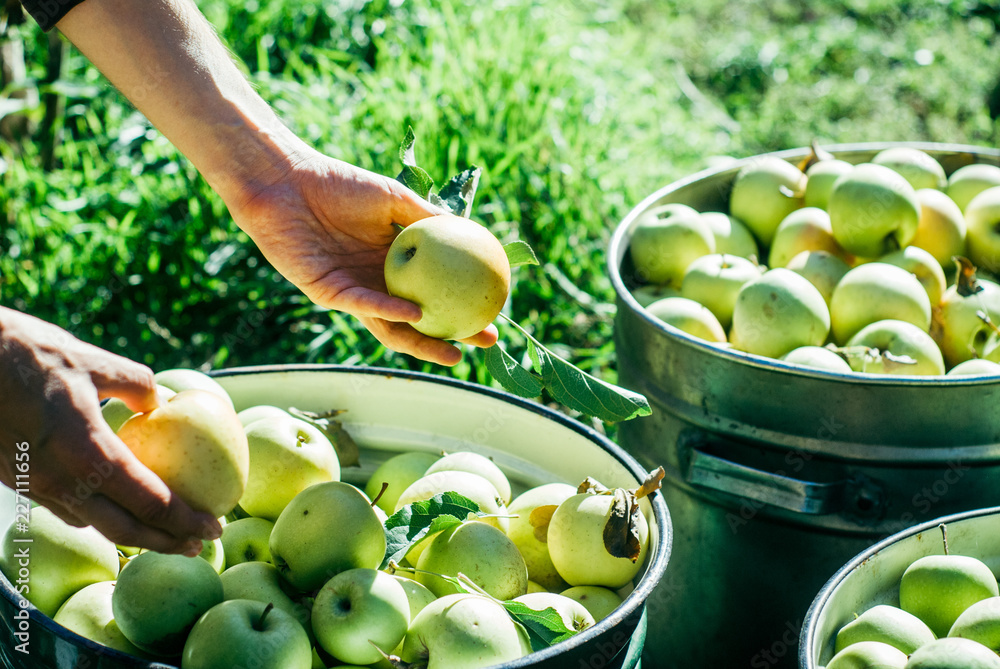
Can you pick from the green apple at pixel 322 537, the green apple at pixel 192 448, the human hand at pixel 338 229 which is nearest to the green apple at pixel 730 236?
the human hand at pixel 338 229

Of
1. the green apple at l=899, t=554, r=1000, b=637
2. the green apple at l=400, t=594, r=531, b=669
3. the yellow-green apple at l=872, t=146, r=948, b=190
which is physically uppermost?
the green apple at l=400, t=594, r=531, b=669

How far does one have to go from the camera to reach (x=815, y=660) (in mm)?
1089

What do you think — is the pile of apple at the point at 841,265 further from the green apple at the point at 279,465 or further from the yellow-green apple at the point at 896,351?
the green apple at the point at 279,465

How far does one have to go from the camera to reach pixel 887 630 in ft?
3.81

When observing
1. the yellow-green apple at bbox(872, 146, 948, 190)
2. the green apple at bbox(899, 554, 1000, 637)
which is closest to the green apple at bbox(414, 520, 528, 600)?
the green apple at bbox(899, 554, 1000, 637)

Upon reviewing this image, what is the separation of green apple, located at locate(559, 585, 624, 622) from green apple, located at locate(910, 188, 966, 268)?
1.31m

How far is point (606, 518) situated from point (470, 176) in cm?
69

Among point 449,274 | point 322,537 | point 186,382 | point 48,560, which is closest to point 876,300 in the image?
point 449,274

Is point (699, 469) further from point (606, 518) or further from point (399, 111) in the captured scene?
point (399, 111)

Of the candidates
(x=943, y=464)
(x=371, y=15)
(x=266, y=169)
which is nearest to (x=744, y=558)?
(x=943, y=464)

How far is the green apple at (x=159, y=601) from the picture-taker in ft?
3.51

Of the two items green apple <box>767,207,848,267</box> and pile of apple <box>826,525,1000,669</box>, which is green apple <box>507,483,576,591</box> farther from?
green apple <box>767,207,848,267</box>

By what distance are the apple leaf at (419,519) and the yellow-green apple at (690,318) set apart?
0.74m

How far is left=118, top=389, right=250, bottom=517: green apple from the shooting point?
3.41ft
